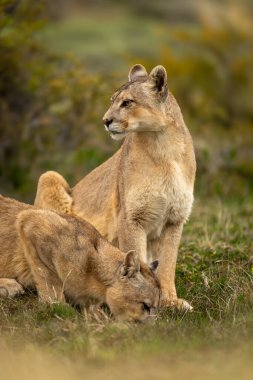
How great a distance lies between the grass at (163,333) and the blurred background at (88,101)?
5.20 meters

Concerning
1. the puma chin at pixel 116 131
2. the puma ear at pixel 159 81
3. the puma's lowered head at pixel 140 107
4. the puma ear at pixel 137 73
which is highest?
the puma ear at pixel 137 73

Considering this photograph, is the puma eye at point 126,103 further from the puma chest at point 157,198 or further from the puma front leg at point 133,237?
the puma front leg at point 133,237

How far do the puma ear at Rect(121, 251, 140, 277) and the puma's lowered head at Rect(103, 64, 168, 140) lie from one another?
1448 mm

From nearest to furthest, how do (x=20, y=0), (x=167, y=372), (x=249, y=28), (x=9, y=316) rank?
1. (x=167, y=372)
2. (x=9, y=316)
3. (x=20, y=0)
4. (x=249, y=28)

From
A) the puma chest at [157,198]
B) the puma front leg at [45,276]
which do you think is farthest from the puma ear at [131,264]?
the puma chest at [157,198]

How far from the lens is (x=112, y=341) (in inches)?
337

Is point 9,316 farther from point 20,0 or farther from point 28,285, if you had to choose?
point 20,0

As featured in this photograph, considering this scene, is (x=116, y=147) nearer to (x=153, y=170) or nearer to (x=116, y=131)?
(x=153, y=170)

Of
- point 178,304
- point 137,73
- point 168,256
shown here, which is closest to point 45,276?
point 178,304

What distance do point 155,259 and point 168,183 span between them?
1067 millimetres

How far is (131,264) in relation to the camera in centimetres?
993

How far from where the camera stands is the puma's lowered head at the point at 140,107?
10.6 meters

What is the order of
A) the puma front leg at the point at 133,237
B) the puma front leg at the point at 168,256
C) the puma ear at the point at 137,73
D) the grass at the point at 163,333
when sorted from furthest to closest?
the puma ear at the point at 137,73
the puma front leg at the point at 168,256
the puma front leg at the point at 133,237
the grass at the point at 163,333

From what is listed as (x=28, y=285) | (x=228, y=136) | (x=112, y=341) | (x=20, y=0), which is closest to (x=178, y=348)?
(x=112, y=341)
